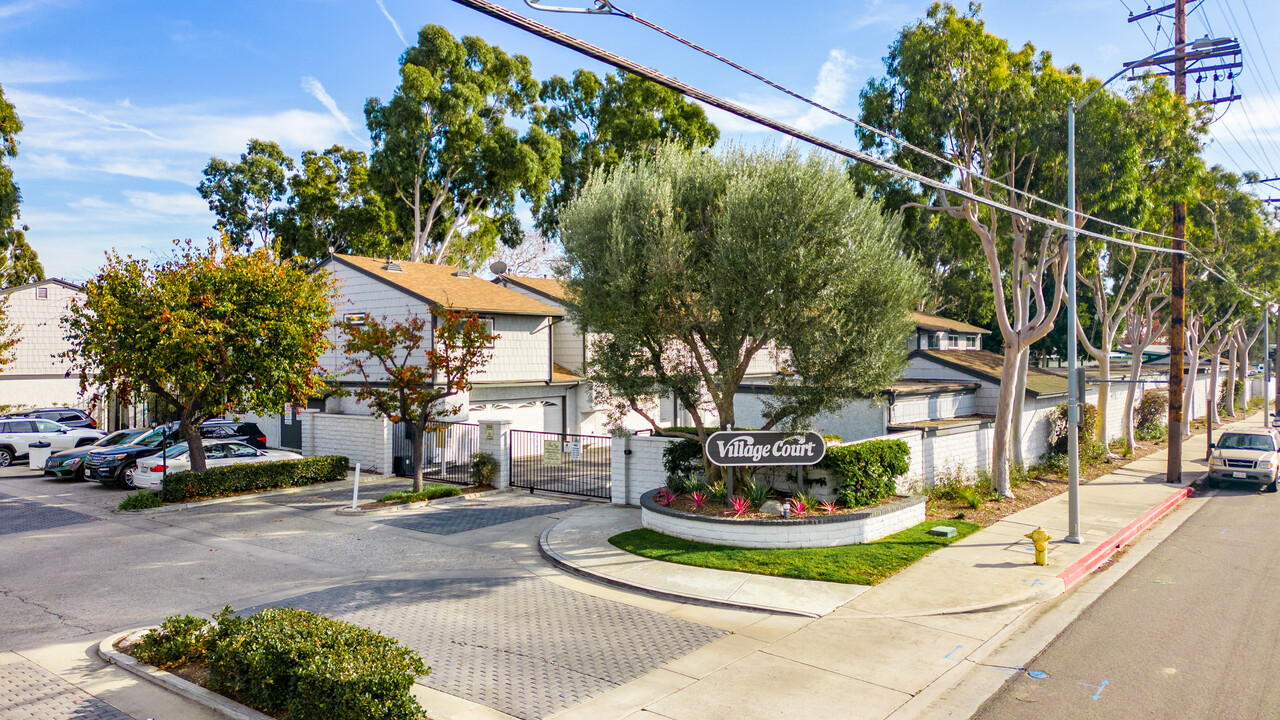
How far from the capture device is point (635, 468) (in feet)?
59.1

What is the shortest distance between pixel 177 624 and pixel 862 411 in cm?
1795

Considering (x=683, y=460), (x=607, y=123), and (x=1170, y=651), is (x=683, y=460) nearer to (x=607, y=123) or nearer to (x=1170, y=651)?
(x=1170, y=651)

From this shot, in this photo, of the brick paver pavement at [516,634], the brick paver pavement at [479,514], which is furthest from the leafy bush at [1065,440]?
the brick paver pavement at [516,634]

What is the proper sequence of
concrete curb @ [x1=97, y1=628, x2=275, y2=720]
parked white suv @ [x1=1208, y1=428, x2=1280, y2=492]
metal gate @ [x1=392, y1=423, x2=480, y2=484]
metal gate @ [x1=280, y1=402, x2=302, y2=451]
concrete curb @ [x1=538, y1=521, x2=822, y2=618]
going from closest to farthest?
concrete curb @ [x1=97, y1=628, x2=275, y2=720] < concrete curb @ [x1=538, y1=521, x2=822, y2=618] < parked white suv @ [x1=1208, y1=428, x2=1280, y2=492] < metal gate @ [x1=392, y1=423, x2=480, y2=484] < metal gate @ [x1=280, y1=402, x2=302, y2=451]

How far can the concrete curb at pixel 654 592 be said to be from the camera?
10.6 metres

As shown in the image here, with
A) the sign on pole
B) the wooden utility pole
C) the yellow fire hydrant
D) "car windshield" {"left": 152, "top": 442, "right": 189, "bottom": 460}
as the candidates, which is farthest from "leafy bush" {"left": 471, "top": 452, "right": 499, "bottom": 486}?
the wooden utility pole

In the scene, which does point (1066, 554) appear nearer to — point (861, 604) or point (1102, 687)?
point (861, 604)

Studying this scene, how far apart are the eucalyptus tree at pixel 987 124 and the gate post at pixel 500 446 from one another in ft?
40.1

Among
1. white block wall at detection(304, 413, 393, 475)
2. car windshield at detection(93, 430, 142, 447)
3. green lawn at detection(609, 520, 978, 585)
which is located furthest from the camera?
car windshield at detection(93, 430, 142, 447)

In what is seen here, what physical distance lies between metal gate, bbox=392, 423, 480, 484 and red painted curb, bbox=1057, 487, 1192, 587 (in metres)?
15.3

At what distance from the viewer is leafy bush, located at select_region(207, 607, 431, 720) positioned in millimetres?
6711

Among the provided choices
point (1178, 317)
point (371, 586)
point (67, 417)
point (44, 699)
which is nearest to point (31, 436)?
point (67, 417)

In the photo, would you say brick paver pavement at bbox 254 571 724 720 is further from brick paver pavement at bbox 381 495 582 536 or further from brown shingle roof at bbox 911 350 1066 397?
brown shingle roof at bbox 911 350 1066 397

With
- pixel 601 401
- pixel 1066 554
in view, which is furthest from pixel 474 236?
pixel 1066 554
